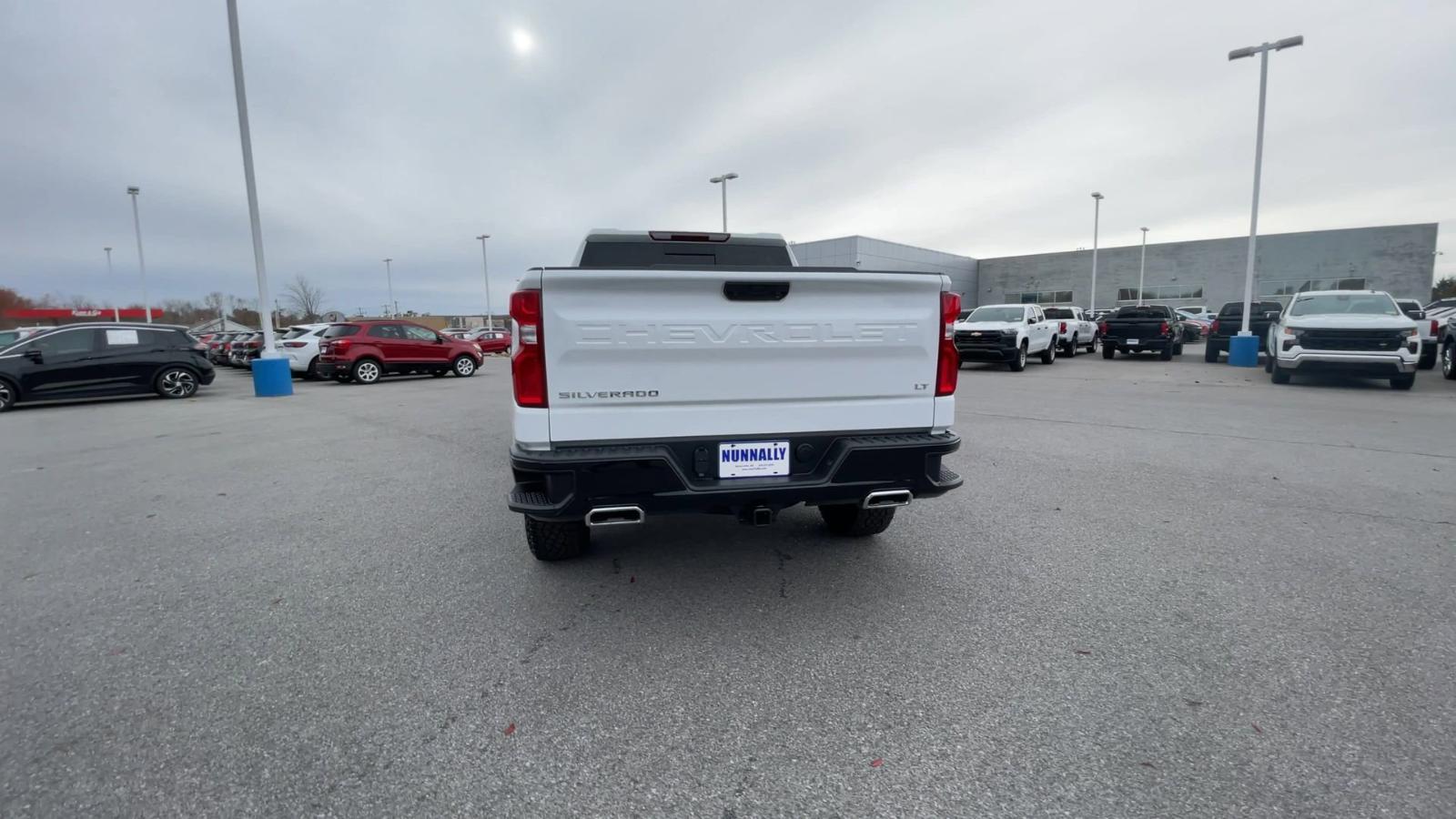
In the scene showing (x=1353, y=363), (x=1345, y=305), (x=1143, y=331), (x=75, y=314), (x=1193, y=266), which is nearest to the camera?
(x=1353, y=363)

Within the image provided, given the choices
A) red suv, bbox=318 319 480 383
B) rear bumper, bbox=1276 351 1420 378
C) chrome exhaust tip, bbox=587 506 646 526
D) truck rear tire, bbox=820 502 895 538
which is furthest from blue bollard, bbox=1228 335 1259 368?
red suv, bbox=318 319 480 383

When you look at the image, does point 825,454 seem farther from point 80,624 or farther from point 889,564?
point 80,624

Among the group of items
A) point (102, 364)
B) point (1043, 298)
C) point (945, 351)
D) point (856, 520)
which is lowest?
point (856, 520)

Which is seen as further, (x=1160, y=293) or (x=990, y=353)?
(x=1160, y=293)

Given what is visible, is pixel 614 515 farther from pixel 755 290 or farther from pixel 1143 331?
pixel 1143 331

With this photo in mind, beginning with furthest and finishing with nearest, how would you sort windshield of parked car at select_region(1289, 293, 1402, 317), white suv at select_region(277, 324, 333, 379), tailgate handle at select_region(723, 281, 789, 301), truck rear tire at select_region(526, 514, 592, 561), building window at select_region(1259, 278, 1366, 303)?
building window at select_region(1259, 278, 1366, 303), white suv at select_region(277, 324, 333, 379), windshield of parked car at select_region(1289, 293, 1402, 317), truck rear tire at select_region(526, 514, 592, 561), tailgate handle at select_region(723, 281, 789, 301)

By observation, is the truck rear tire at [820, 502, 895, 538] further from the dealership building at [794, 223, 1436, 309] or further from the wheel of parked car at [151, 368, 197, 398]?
the dealership building at [794, 223, 1436, 309]

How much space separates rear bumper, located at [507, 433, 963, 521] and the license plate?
3 centimetres

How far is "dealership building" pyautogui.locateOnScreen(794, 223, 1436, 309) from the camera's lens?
44688 mm

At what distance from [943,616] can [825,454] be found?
1.00m

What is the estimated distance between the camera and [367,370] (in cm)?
1703

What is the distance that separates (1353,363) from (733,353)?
14296mm

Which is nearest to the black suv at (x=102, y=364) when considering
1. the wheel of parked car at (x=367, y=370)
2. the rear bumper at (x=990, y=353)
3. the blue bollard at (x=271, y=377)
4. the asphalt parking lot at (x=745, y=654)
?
the blue bollard at (x=271, y=377)

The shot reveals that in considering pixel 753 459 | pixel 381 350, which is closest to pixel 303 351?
pixel 381 350
